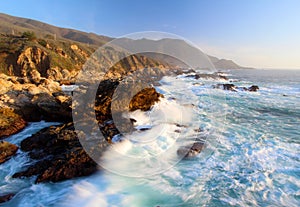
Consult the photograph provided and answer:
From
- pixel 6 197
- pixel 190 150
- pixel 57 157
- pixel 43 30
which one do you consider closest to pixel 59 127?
pixel 57 157

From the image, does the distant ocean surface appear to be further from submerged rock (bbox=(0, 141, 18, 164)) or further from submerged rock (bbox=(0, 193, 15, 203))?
submerged rock (bbox=(0, 141, 18, 164))

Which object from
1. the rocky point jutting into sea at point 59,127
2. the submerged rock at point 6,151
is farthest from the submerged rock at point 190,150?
the submerged rock at point 6,151

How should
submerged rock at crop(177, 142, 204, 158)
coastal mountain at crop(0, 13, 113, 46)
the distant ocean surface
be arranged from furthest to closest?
coastal mountain at crop(0, 13, 113, 46) < submerged rock at crop(177, 142, 204, 158) < the distant ocean surface

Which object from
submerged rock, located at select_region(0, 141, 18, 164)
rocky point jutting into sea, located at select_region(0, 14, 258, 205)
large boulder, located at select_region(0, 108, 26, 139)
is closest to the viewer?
rocky point jutting into sea, located at select_region(0, 14, 258, 205)

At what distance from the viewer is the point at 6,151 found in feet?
21.8

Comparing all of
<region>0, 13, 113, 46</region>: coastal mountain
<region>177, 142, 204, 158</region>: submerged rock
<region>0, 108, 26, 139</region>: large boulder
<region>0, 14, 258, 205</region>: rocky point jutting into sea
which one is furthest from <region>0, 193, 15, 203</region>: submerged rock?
<region>0, 13, 113, 46</region>: coastal mountain

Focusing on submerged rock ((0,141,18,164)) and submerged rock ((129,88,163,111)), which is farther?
submerged rock ((129,88,163,111))

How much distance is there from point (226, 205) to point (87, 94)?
24.2ft

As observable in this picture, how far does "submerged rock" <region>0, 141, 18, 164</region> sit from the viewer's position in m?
6.42

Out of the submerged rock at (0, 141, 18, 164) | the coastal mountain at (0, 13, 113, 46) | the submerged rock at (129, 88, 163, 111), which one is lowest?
the submerged rock at (0, 141, 18, 164)

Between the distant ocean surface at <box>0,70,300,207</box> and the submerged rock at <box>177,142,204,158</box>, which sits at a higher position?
the submerged rock at <box>177,142,204,158</box>

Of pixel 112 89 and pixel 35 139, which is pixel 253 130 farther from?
pixel 35 139

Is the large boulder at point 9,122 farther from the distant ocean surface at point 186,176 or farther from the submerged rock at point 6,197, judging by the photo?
the submerged rock at point 6,197

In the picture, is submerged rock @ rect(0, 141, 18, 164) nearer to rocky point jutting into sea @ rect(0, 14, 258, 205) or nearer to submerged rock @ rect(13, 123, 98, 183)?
rocky point jutting into sea @ rect(0, 14, 258, 205)
